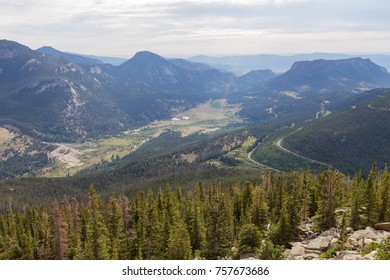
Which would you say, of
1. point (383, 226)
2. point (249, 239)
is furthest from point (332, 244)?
point (249, 239)

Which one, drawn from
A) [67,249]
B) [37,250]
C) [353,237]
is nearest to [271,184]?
[353,237]

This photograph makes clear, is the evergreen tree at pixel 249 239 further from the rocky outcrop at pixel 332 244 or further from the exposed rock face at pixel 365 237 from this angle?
the exposed rock face at pixel 365 237

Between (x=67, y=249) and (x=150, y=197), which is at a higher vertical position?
(x=150, y=197)

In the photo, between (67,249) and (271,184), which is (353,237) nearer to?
(271,184)

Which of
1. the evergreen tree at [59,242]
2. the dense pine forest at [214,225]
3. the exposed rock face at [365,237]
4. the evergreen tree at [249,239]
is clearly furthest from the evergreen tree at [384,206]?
the evergreen tree at [59,242]

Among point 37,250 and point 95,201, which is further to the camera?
point 95,201

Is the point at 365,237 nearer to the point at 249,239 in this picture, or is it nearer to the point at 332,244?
the point at 332,244
